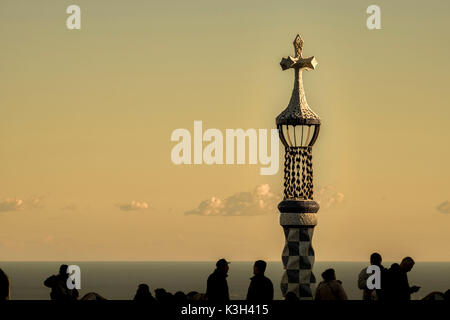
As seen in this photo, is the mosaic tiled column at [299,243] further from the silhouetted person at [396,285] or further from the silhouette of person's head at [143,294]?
the silhouette of person's head at [143,294]

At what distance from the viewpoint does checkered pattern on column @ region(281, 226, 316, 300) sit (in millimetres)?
30875

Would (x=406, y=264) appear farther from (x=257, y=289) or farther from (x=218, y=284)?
(x=218, y=284)

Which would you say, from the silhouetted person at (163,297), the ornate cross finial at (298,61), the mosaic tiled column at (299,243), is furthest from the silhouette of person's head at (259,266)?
the ornate cross finial at (298,61)

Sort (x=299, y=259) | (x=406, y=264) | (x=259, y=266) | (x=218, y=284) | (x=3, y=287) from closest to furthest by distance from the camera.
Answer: (x=3, y=287) < (x=259, y=266) < (x=218, y=284) < (x=406, y=264) < (x=299, y=259)

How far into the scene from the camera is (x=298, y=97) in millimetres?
31734

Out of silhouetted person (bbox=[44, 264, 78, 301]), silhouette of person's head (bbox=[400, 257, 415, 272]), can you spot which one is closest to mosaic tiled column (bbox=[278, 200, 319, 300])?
silhouette of person's head (bbox=[400, 257, 415, 272])

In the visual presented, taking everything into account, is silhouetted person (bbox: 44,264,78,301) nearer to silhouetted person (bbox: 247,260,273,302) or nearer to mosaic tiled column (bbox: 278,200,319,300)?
silhouetted person (bbox: 247,260,273,302)

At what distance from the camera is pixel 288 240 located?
102 ft
